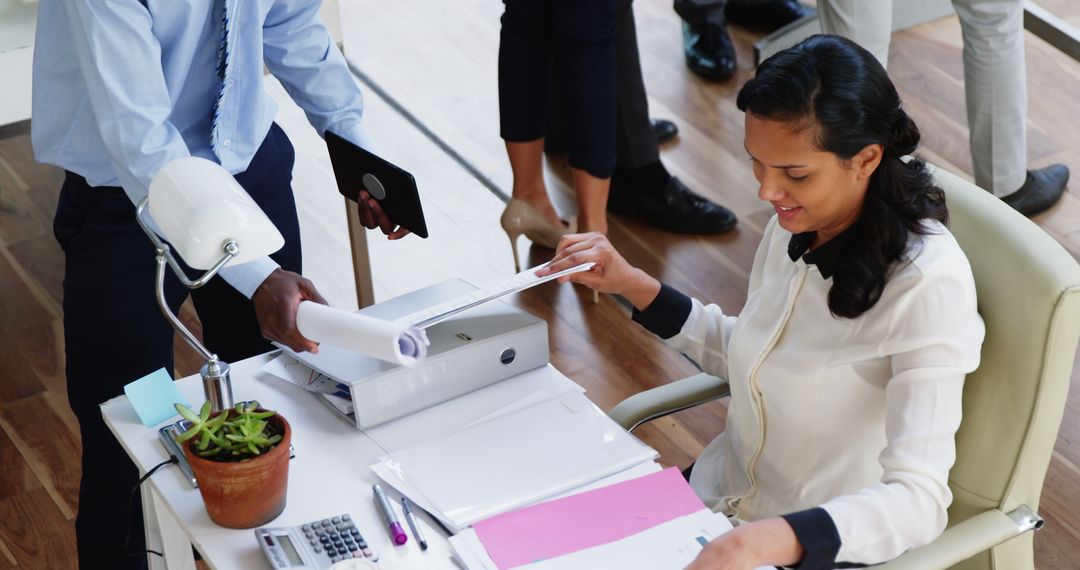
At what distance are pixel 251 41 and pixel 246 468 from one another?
743 mm

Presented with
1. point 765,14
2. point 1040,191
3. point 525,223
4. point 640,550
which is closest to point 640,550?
point 640,550

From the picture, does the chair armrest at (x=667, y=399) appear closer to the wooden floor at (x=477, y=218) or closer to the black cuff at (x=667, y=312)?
the black cuff at (x=667, y=312)

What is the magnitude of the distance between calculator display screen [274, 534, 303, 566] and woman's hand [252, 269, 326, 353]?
27 centimetres

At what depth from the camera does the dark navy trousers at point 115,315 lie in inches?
81.5

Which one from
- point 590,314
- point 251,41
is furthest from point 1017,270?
point 590,314

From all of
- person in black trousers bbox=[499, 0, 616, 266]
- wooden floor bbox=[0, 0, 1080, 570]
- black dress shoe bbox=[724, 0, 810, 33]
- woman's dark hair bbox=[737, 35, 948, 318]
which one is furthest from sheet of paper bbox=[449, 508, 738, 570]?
black dress shoe bbox=[724, 0, 810, 33]

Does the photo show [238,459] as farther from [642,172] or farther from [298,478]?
[642,172]

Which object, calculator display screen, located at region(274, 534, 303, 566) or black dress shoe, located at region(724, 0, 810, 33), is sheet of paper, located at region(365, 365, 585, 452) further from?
black dress shoe, located at region(724, 0, 810, 33)

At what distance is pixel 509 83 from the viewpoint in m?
3.26

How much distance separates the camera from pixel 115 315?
2092 millimetres

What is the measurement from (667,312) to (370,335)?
635mm

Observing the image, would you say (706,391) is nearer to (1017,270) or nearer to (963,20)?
(1017,270)

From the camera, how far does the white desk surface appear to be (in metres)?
1.60

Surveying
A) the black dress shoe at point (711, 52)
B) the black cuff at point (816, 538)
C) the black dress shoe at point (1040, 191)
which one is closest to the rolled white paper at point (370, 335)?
the black cuff at point (816, 538)
